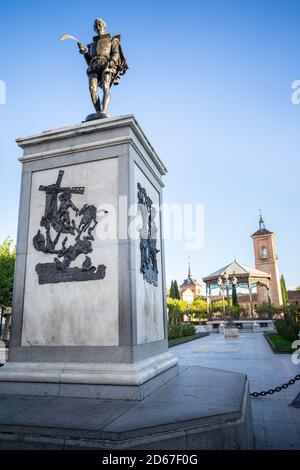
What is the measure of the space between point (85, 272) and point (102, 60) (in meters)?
3.60

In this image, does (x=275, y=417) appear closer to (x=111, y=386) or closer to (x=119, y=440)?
(x=111, y=386)

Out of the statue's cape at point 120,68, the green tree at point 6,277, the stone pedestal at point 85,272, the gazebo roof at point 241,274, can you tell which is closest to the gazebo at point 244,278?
the gazebo roof at point 241,274

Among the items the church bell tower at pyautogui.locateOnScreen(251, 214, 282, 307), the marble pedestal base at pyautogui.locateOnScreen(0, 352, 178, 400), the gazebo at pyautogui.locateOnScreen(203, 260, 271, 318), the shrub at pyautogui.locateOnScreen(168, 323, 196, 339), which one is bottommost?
the shrub at pyautogui.locateOnScreen(168, 323, 196, 339)

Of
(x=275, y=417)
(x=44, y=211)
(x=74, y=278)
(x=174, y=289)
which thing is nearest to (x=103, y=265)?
(x=74, y=278)

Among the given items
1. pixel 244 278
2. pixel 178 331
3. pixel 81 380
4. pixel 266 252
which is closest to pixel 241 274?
pixel 244 278

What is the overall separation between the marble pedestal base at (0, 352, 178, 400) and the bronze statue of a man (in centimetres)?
389

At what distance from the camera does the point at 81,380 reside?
3770 mm

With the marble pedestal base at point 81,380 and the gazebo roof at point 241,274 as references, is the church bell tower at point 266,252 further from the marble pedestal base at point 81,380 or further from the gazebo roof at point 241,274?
the marble pedestal base at point 81,380

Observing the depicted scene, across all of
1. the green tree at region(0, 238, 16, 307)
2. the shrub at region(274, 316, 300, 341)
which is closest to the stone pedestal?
the shrub at region(274, 316, 300, 341)

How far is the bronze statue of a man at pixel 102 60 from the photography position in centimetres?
548

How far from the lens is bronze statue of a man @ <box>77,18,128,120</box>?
5.48 metres

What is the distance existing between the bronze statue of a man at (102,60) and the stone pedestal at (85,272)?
111 centimetres

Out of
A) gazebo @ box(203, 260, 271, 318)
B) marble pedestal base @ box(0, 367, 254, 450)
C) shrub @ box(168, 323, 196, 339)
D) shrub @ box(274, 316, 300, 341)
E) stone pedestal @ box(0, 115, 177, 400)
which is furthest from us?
gazebo @ box(203, 260, 271, 318)

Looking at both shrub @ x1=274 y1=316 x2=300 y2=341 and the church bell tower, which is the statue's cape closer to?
shrub @ x1=274 y1=316 x2=300 y2=341
